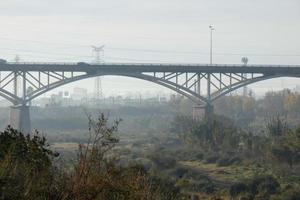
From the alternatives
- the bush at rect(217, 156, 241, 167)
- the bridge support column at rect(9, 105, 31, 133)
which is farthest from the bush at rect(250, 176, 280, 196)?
the bridge support column at rect(9, 105, 31, 133)

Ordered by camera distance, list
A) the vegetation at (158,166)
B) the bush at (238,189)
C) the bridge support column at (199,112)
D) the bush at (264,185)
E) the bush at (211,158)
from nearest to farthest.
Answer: the vegetation at (158,166) → the bush at (238,189) → the bush at (264,185) → the bush at (211,158) → the bridge support column at (199,112)

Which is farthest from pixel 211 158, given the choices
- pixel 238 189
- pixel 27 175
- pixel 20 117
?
pixel 27 175

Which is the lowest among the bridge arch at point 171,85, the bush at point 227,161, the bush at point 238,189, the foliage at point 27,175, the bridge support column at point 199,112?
the bush at point 238,189

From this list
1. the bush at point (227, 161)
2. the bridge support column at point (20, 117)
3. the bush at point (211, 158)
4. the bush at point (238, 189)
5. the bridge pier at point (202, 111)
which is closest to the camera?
the bush at point (238, 189)

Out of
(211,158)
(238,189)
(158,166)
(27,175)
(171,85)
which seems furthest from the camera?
(171,85)

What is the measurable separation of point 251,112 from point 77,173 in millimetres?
98433

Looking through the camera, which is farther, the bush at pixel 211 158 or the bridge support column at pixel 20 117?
the bridge support column at pixel 20 117

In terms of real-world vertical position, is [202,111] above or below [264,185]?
above

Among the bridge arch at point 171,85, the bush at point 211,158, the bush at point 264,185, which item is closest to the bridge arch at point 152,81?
the bridge arch at point 171,85

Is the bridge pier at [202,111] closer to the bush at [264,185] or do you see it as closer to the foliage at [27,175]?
the bush at [264,185]

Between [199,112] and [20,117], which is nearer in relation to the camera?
[20,117]

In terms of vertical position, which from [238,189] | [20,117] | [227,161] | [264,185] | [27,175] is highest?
[20,117]

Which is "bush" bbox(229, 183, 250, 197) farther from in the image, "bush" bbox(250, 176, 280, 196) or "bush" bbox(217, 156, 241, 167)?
"bush" bbox(217, 156, 241, 167)

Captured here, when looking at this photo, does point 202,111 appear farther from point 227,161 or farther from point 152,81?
point 227,161
